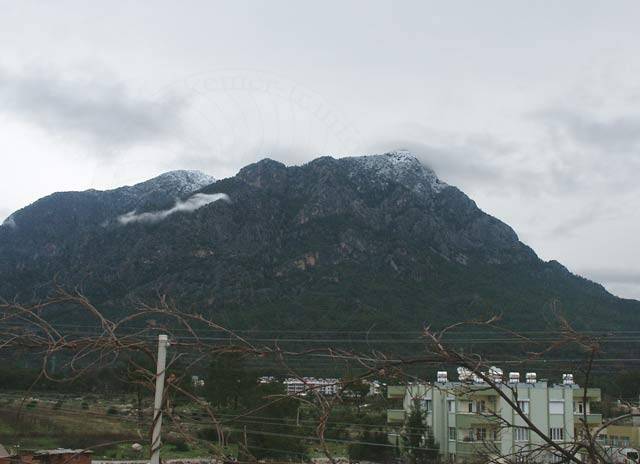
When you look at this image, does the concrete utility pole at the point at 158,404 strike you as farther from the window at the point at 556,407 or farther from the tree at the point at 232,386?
the window at the point at 556,407

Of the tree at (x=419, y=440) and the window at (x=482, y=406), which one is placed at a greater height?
the window at (x=482, y=406)

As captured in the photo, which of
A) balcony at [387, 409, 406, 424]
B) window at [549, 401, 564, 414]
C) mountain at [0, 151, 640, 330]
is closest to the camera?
window at [549, 401, 564, 414]

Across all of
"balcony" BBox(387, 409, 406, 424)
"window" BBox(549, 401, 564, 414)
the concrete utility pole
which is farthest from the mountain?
the concrete utility pole

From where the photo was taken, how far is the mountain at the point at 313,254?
76.2 m

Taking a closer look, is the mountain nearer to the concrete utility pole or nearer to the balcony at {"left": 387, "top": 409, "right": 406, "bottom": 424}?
the balcony at {"left": 387, "top": 409, "right": 406, "bottom": 424}

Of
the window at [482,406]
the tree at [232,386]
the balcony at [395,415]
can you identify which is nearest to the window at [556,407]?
the balcony at [395,415]

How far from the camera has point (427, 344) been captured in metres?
1.83

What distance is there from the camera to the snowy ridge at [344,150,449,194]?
380 feet

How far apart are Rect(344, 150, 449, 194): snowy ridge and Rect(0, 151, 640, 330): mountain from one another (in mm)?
393

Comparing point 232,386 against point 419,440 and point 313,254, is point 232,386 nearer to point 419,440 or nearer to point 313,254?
point 419,440

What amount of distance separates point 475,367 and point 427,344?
7.1 inches

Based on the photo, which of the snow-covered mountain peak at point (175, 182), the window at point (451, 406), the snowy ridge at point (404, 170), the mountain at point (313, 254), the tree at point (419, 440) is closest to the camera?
the tree at point (419, 440)

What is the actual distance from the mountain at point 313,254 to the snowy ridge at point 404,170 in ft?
1.29

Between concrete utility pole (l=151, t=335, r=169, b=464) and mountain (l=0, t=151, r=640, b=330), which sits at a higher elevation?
mountain (l=0, t=151, r=640, b=330)
